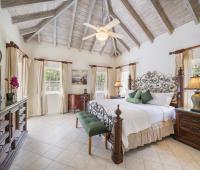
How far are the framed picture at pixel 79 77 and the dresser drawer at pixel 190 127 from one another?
15.1 feet

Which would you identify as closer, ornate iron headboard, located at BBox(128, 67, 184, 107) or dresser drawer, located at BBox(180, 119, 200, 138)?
dresser drawer, located at BBox(180, 119, 200, 138)

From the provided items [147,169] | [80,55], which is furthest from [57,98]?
[147,169]

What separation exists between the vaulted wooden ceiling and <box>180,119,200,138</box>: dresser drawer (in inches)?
104

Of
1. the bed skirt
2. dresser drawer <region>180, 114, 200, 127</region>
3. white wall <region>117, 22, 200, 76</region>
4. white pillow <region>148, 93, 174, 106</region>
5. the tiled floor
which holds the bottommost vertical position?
the tiled floor

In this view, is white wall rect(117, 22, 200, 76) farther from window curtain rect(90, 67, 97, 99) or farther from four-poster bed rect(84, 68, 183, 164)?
window curtain rect(90, 67, 97, 99)

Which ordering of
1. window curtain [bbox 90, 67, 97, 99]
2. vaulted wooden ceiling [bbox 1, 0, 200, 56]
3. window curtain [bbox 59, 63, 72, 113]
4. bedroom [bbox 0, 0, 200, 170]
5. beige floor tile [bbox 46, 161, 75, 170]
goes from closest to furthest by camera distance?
beige floor tile [bbox 46, 161, 75, 170] → bedroom [bbox 0, 0, 200, 170] → vaulted wooden ceiling [bbox 1, 0, 200, 56] → window curtain [bbox 59, 63, 72, 113] → window curtain [bbox 90, 67, 97, 99]

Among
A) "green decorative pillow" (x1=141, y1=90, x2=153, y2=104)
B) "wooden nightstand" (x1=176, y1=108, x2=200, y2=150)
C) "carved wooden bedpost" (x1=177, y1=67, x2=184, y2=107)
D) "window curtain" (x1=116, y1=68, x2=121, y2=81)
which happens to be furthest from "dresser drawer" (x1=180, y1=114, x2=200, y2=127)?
"window curtain" (x1=116, y1=68, x2=121, y2=81)

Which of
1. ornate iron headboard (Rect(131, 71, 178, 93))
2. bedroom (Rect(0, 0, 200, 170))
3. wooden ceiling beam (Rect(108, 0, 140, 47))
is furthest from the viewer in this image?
wooden ceiling beam (Rect(108, 0, 140, 47))

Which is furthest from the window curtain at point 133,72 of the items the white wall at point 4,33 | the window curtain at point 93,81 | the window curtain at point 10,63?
the white wall at point 4,33

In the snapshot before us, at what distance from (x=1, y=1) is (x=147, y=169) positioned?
439cm

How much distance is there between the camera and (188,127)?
308cm

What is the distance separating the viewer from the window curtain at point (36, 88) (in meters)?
5.50

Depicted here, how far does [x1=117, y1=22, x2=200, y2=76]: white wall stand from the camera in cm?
Result: 373

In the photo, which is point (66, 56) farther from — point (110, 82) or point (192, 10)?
point (192, 10)
